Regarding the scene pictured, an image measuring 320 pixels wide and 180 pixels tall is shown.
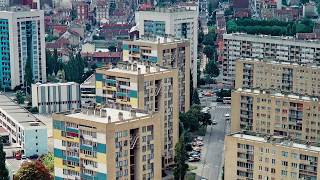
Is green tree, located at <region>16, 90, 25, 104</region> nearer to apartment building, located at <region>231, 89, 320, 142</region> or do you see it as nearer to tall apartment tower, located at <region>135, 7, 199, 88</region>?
tall apartment tower, located at <region>135, 7, 199, 88</region>

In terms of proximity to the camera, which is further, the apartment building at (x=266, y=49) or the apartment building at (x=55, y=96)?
the apartment building at (x=266, y=49)

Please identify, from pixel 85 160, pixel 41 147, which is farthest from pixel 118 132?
pixel 41 147

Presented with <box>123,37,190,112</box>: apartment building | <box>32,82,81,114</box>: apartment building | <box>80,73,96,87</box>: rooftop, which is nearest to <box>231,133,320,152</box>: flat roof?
<box>123,37,190,112</box>: apartment building

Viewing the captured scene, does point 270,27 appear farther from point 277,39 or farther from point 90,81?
point 90,81

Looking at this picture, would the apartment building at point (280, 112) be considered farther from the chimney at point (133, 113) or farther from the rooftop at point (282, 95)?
the chimney at point (133, 113)

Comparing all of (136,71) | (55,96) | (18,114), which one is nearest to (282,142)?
(136,71)

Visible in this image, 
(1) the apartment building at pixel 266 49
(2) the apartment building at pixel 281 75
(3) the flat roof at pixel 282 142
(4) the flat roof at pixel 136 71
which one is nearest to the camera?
(3) the flat roof at pixel 282 142

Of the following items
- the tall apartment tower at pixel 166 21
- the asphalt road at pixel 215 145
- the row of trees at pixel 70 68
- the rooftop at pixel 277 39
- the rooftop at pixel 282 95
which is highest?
the tall apartment tower at pixel 166 21

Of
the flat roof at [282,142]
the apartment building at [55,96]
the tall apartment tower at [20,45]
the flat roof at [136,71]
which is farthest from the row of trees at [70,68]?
the flat roof at [282,142]
